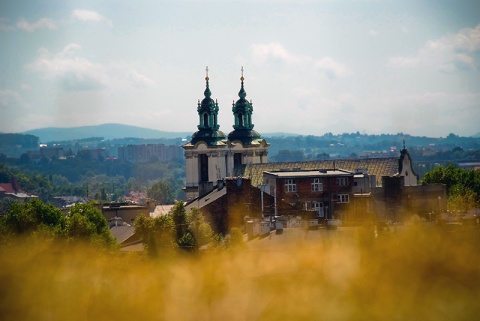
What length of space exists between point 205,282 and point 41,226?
27.2 meters

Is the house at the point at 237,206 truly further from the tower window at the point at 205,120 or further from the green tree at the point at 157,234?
the tower window at the point at 205,120

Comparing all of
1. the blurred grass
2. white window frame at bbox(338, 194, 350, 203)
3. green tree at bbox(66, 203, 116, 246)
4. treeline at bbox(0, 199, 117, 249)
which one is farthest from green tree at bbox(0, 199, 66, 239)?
the blurred grass

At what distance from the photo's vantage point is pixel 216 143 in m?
113

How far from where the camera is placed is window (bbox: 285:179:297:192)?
69.4 m

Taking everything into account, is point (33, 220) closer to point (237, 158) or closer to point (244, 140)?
point (237, 158)

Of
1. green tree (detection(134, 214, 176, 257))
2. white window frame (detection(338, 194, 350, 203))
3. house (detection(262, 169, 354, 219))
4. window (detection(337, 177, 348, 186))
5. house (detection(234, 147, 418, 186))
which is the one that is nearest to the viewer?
green tree (detection(134, 214, 176, 257))

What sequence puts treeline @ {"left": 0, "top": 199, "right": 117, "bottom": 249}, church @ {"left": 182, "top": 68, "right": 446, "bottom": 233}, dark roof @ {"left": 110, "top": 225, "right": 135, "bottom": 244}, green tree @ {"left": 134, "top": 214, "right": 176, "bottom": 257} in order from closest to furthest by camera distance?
green tree @ {"left": 134, "top": 214, "right": 176, "bottom": 257} < treeline @ {"left": 0, "top": 199, "right": 117, "bottom": 249} < church @ {"left": 182, "top": 68, "right": 446, "bottom": 233} < dark roof @ {"left": 110, "top": 225, "right": 135, "bottom": 244}

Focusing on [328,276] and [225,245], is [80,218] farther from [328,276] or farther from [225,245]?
[328,276]

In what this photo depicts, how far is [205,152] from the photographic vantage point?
113500 millimetres

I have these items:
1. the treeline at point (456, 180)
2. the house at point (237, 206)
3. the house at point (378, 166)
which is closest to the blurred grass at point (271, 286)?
the house at point (237, 206)

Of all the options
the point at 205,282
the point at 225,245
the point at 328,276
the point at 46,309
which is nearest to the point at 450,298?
the point at 328,276

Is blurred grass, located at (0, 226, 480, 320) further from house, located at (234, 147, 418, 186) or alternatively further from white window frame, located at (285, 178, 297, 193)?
house, located at (234, 147, 418, 186)

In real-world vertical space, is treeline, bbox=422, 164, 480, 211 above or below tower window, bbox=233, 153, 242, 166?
below

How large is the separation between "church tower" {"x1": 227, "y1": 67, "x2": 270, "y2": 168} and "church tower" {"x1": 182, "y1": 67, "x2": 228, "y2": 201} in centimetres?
93
